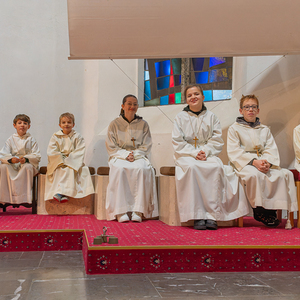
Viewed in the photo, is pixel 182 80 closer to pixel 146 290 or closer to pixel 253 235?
pixel 253 235

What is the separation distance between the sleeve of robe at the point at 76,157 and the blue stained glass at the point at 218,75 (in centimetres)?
325

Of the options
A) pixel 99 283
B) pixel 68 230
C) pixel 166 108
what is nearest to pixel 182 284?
pixel 99 283

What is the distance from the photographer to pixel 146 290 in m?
2.50

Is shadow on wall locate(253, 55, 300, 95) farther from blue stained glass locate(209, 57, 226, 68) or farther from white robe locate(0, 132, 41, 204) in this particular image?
white robe locate(0, 132, 41, 204)

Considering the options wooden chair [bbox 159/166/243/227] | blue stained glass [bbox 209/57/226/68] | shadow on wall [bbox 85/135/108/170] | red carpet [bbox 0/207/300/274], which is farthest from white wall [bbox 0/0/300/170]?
red carpet [bbox 0/207/300/274]

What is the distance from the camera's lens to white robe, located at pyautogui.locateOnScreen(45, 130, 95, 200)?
18.0ft

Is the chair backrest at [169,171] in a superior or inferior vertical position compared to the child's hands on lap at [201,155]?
inferior

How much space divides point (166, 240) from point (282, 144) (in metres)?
3.75

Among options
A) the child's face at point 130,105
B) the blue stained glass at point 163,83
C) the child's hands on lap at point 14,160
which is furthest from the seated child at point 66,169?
the blue stained glass at point 163,83

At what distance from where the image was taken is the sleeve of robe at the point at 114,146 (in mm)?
5348

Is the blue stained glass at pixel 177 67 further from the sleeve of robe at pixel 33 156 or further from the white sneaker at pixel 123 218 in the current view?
the white sneaker at pixel 123 218

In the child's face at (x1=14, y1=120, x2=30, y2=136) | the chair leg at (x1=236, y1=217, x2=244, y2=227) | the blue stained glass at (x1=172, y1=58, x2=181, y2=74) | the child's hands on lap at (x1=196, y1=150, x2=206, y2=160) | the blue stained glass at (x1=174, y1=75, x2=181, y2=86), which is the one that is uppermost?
the blue stained glass at (x1=172, y1=58, x2=181, y2=74)

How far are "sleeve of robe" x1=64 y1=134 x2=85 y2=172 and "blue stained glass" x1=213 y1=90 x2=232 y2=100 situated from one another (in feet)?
10.1

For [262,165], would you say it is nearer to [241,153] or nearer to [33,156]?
[241,153]
